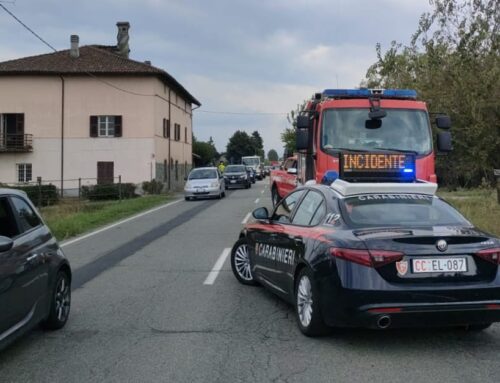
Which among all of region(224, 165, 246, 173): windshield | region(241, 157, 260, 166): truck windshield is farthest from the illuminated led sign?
region(241, 157, 260, 166): truck windshield

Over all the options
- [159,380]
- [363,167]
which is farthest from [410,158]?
[159,380]

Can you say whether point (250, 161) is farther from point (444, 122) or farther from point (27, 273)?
point (27, 273)

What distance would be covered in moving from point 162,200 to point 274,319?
23027 mm

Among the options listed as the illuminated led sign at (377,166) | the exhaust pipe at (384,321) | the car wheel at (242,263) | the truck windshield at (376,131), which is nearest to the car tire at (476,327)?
the exhaust pipe at (384,321)

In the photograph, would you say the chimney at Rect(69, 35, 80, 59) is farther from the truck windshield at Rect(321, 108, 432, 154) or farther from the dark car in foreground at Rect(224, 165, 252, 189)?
the truck windshield at Rect(321, 108, 432, 154)

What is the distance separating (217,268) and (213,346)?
4409 millimetres

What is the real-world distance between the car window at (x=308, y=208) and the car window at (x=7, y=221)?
2.81 m

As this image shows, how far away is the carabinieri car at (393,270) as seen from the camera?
512cm

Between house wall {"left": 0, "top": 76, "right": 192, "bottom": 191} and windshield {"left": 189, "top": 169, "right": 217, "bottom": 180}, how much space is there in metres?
10.4

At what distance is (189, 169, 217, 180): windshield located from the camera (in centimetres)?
2983

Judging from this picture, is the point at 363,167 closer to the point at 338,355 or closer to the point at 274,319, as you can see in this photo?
the point at 274,319

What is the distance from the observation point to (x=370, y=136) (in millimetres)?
10617

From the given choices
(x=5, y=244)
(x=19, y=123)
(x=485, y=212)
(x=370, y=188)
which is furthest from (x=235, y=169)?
(x=5, y=244)

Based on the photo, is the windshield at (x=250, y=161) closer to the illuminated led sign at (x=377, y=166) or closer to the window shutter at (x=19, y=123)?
the window shutter at (x=19, y=123)
